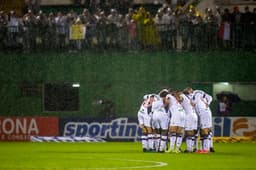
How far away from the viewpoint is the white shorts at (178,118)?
93.9 ft

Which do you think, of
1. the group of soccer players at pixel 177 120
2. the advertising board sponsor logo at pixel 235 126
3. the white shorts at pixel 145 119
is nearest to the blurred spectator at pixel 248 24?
the advertising board sponsor logo at pixel 235 126

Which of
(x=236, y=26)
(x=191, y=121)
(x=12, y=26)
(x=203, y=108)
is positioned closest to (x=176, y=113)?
(x=191, y=121)

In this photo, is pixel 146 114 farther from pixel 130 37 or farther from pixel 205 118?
pixel 130 37

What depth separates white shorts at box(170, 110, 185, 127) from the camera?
93.9 ft

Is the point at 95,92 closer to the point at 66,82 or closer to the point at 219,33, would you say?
the point at 66,82

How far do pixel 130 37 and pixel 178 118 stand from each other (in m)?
11.7

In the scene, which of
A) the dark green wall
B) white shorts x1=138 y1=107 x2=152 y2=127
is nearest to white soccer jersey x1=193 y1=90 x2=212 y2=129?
white shorts x1=138 y1=107 x2=152 y2=127

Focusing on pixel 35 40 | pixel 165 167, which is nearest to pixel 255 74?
pixel 35 40

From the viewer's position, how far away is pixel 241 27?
124 ft

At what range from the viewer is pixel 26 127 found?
40250 mm

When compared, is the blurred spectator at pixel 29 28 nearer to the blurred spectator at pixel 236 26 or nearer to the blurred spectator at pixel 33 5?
the blurred spectator at pixel 33 5

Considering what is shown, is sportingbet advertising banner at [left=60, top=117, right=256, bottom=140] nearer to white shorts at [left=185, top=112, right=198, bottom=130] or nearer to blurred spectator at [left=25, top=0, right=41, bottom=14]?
blurred spectator at [left=25, top=0, right=41, bottom=14]

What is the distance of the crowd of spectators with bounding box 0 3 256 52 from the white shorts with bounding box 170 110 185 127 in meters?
9.86

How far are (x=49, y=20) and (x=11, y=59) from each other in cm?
→ 378
